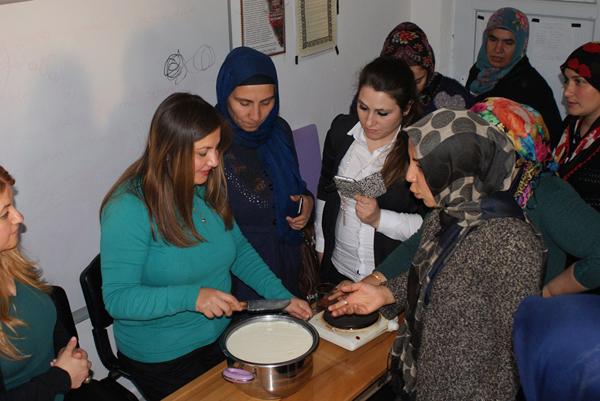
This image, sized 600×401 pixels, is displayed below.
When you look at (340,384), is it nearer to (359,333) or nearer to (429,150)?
(359,333)

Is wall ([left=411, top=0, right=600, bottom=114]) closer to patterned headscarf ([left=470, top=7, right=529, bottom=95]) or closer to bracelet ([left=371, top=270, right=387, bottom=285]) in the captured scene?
patterned headscarf ([left=470, top=7, right=529, bottom=95])

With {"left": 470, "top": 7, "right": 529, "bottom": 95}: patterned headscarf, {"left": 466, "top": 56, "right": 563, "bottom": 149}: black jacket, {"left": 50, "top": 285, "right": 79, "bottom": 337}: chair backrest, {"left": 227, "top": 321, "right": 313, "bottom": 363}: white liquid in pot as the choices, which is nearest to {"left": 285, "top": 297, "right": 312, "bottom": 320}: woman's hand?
{"left": 227, "top": 321, "right": 313, "bottom": 363}: white liquid in pot

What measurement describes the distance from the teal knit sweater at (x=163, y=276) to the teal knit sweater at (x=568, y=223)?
922 millimetres

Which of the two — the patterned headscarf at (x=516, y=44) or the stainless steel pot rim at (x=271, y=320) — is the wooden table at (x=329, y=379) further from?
the patterned headscarf at (x=516, y=44)

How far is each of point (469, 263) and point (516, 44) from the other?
2.90 meters

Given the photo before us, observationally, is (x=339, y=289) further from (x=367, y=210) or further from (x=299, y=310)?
(x=367, y=210)

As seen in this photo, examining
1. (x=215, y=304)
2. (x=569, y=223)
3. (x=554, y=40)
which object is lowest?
(x=215, y=304)

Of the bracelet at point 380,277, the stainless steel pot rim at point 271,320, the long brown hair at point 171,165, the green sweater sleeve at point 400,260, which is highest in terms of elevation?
the long brown hair at point 171,165

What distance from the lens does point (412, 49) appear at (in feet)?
11.8

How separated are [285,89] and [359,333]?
2050 mm

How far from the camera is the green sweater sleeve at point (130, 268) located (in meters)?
2.10

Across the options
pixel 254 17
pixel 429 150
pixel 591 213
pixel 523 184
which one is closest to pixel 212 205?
pixel 429 150

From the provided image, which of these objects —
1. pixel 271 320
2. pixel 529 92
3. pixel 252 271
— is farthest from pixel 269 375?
pixel 529 92

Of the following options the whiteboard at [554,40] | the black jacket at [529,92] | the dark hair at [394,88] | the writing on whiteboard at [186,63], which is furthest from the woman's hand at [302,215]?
the whiteboard at [554,40]
